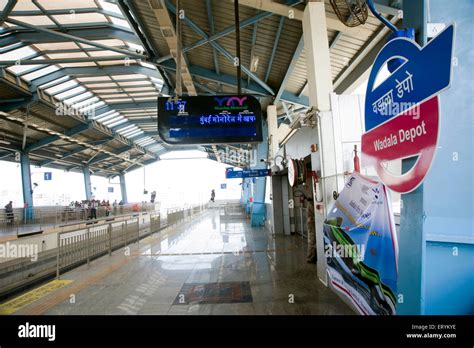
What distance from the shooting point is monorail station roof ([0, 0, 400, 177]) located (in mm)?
7020

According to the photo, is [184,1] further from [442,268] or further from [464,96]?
[442,268]

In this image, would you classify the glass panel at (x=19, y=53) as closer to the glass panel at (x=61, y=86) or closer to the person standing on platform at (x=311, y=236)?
the glass panel at (x=61, y=86)

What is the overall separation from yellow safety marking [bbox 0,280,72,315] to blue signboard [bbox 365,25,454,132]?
5.44 metres

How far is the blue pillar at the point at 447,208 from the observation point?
1902mm

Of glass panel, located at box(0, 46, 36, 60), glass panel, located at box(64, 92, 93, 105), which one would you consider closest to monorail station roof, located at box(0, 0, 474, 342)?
glass panel, located at box(0, 46, 36, 60)

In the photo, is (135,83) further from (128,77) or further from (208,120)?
(208,120)

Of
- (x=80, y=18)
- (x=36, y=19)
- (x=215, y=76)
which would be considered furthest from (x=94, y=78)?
(x=215, y=76)

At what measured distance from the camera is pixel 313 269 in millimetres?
5688

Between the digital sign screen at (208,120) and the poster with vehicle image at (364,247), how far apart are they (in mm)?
2309

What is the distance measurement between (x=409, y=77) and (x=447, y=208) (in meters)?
1.13

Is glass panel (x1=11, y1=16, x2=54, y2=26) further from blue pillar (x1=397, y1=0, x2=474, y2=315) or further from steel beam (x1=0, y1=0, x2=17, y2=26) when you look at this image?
blue pillar (x1=397, y1=0, x2=474, y2=315)

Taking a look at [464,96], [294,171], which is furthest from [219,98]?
[464,96]

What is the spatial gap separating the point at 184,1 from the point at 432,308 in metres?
8.43

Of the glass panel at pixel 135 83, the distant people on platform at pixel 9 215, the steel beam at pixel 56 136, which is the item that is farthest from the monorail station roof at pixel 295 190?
the steel beam at pixel 56 136
